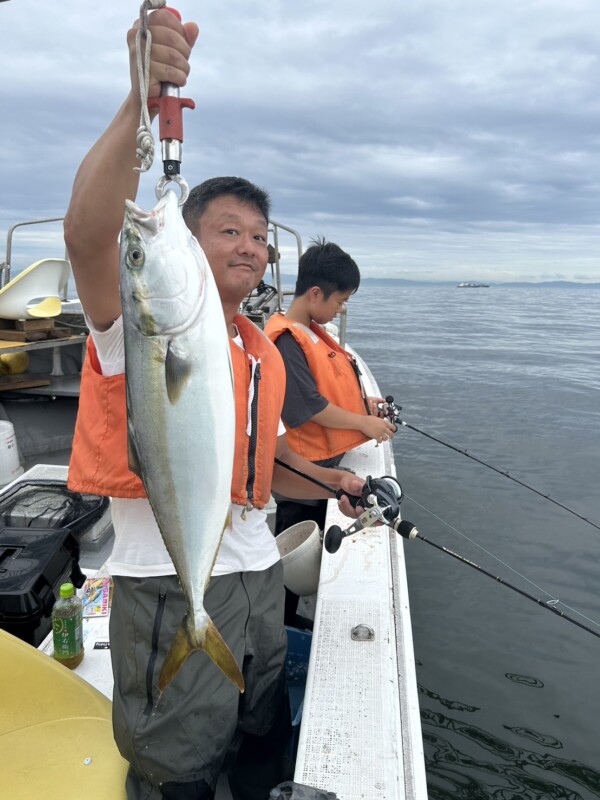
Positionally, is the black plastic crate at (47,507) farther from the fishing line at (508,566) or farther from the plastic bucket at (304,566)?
the fishing line at (508,566)

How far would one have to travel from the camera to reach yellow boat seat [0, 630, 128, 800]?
189 cm

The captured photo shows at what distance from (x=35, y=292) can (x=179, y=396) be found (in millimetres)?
5848

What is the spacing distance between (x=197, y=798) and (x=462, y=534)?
5.80 metres

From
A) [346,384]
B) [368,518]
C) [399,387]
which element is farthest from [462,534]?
[399,387]

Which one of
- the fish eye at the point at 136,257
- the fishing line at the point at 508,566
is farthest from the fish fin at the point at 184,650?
the fishing line at the point at 508,566

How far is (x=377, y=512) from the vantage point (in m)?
2.61

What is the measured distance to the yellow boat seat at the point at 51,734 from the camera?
1895 millimetres

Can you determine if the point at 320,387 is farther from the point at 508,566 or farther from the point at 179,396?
the point at 508,566

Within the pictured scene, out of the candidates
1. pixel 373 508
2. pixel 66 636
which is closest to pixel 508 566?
pixel 373 508

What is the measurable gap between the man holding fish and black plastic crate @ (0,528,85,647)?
1.40 m

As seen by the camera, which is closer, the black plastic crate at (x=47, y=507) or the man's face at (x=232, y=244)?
the man's face at (x=232, y=244)

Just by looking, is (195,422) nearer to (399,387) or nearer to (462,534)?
(462,534)

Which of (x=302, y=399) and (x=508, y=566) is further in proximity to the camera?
(x=508, y=566)

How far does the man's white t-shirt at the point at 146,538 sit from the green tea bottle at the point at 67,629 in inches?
36.9
